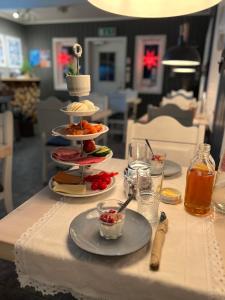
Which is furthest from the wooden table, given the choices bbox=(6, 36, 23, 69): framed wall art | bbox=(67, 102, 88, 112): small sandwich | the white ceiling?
bbox=(6, 36, 23, 69): framed wall art

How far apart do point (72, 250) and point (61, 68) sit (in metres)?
6.57

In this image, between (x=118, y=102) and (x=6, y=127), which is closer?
(x=6, y=127)

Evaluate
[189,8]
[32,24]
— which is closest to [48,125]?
[189,8]

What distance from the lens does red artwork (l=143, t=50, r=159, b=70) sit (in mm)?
5821

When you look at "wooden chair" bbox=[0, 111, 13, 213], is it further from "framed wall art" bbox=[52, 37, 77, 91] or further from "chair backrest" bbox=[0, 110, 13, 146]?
"framed wall art" bbox=[52, 37, 77, 91]

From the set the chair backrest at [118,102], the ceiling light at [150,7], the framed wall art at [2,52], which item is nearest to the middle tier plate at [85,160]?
the ceiling light at [150,7]

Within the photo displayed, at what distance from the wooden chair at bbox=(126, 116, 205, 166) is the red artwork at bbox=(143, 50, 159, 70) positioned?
4.67 metres

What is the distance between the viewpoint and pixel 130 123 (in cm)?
164

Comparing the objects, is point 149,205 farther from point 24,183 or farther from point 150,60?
point 150,60

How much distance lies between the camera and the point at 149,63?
19.3 ft

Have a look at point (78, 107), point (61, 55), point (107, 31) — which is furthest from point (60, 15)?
point (78, 107)

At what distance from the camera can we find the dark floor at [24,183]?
56.6 inches

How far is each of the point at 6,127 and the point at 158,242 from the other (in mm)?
1321

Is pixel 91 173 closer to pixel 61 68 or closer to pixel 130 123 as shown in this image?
pixel 130 123
